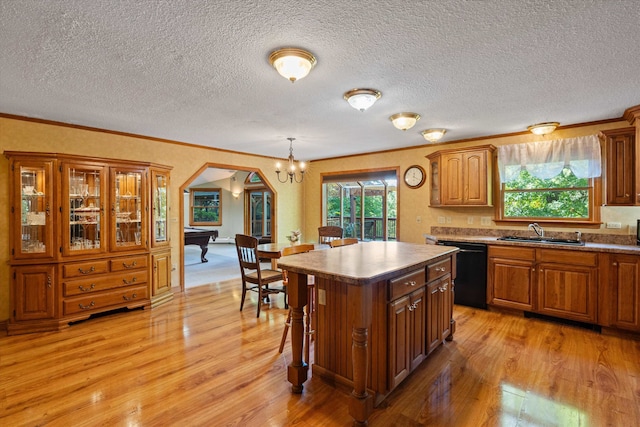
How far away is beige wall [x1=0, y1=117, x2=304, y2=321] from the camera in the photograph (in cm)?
343

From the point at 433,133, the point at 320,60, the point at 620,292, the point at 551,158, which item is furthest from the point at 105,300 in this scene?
the point at 551,158

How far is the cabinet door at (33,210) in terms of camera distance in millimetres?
3268

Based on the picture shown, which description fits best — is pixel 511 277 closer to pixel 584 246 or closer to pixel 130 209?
pixel 584 246

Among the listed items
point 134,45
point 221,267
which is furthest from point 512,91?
point 221,267

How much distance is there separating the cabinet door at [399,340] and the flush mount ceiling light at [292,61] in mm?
1660

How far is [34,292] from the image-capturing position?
3309mm

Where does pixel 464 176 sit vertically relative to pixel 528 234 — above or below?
above

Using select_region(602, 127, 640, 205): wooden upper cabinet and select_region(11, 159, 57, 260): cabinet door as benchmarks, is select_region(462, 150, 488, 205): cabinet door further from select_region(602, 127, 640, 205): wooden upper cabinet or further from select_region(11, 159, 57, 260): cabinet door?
select_region(11, 159, 57, 260): cabinet door

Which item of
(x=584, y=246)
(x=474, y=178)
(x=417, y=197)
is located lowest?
(x=584, y=246)

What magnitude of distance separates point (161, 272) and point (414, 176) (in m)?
4.10

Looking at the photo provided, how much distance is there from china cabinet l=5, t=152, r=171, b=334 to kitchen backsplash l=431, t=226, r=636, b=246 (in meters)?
4.21

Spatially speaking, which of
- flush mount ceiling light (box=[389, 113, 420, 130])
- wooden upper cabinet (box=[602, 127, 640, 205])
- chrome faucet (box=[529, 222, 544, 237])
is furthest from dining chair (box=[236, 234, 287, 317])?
wooden upper cabinet (box=[602, 127, 640, 205])

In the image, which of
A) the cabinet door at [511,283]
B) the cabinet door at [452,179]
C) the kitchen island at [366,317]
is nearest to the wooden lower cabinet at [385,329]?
the kitchen island at [366,317]

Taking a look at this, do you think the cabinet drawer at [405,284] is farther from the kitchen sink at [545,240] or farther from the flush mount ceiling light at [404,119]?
the kitchen sink at [545,240]
